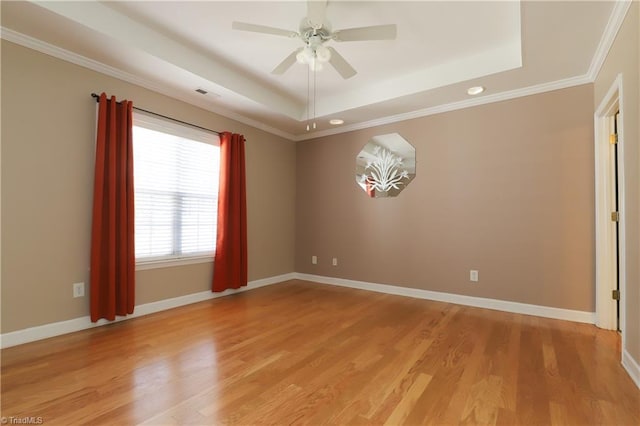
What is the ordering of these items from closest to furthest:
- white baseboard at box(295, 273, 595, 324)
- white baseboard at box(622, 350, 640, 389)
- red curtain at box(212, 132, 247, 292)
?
white baseboard at box(622, 350, 640, 389) < white baseboard at box(295, 273, 595, 324) < red curtain at box(212, 132, 247, 292)

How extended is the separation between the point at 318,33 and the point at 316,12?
189mm

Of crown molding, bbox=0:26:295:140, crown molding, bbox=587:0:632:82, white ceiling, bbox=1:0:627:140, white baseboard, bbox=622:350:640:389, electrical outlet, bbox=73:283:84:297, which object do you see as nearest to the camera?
white baseboard, bbox=622:350:640:389

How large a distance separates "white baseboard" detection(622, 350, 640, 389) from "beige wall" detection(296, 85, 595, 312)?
115 cm

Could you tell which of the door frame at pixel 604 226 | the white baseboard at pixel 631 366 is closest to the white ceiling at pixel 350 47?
the door frame at pixel 604 226

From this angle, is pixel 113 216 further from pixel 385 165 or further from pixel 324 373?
pixel 385 165

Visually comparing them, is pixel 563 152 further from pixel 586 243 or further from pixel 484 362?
pixel 484 362

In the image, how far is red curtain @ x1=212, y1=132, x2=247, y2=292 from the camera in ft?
13.4

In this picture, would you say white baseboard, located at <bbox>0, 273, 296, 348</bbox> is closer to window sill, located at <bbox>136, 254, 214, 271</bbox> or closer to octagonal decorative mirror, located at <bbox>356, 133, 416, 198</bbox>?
window sill, located at <bbox>136, 254, 214, 271</bbox>

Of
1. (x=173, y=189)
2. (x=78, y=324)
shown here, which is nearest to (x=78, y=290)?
(x=78, y=324)

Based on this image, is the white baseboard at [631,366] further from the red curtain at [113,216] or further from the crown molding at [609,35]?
the red curtain at [113,216]

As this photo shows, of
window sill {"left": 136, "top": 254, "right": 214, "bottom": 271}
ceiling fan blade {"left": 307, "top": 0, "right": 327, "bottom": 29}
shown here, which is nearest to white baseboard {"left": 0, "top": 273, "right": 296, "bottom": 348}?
window sill {"left": 136, "top": 254, "right": 214, "bottom": 271}

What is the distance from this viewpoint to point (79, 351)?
2.38 meters

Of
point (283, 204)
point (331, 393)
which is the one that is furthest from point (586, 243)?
point (283, 204)

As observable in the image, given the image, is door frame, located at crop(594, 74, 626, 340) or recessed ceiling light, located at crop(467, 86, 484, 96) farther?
recessed ceiling light, located at crop(467, 86, 484, 96)
